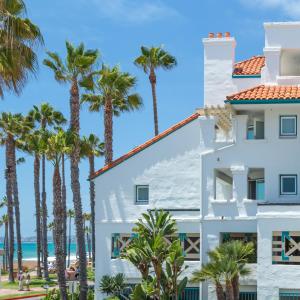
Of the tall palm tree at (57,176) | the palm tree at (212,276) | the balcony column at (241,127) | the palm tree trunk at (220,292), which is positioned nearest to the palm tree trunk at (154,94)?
the tall palm tree at (57,176)

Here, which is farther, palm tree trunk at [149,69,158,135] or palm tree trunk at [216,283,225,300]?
palm tree trunk at [149,69,158,135]

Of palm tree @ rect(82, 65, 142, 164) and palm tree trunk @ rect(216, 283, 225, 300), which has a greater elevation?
palm tree @ rect(82, 65, 142, 164)

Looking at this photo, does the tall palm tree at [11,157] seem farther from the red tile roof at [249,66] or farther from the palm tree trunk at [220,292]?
the palm tree trunk at [220,292]

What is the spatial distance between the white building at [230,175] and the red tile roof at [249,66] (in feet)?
0.19

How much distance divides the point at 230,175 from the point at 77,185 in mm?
11890

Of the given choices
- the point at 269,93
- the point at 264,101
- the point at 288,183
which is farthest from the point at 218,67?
the point at 288,183

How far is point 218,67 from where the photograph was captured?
43375 mm

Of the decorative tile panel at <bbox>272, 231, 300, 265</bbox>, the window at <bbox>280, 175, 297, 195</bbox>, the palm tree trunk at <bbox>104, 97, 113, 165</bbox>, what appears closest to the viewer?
the decorative tile panel at <bbox>272, 231, 300, 265</bbox>

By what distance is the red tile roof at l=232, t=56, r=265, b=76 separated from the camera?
4334cm

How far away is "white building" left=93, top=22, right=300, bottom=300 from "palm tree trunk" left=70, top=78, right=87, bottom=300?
517 centimetres

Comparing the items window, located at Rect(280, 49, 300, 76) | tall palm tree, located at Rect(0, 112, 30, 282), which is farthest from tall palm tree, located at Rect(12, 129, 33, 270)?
window, located at Rect(280, 49, 300, 76)

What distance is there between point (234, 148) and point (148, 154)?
523 centimetres

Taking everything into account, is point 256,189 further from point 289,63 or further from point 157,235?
point 289,63

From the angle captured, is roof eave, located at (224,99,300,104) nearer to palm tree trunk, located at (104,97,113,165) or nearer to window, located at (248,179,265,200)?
window, located at (248,179,265,200)
